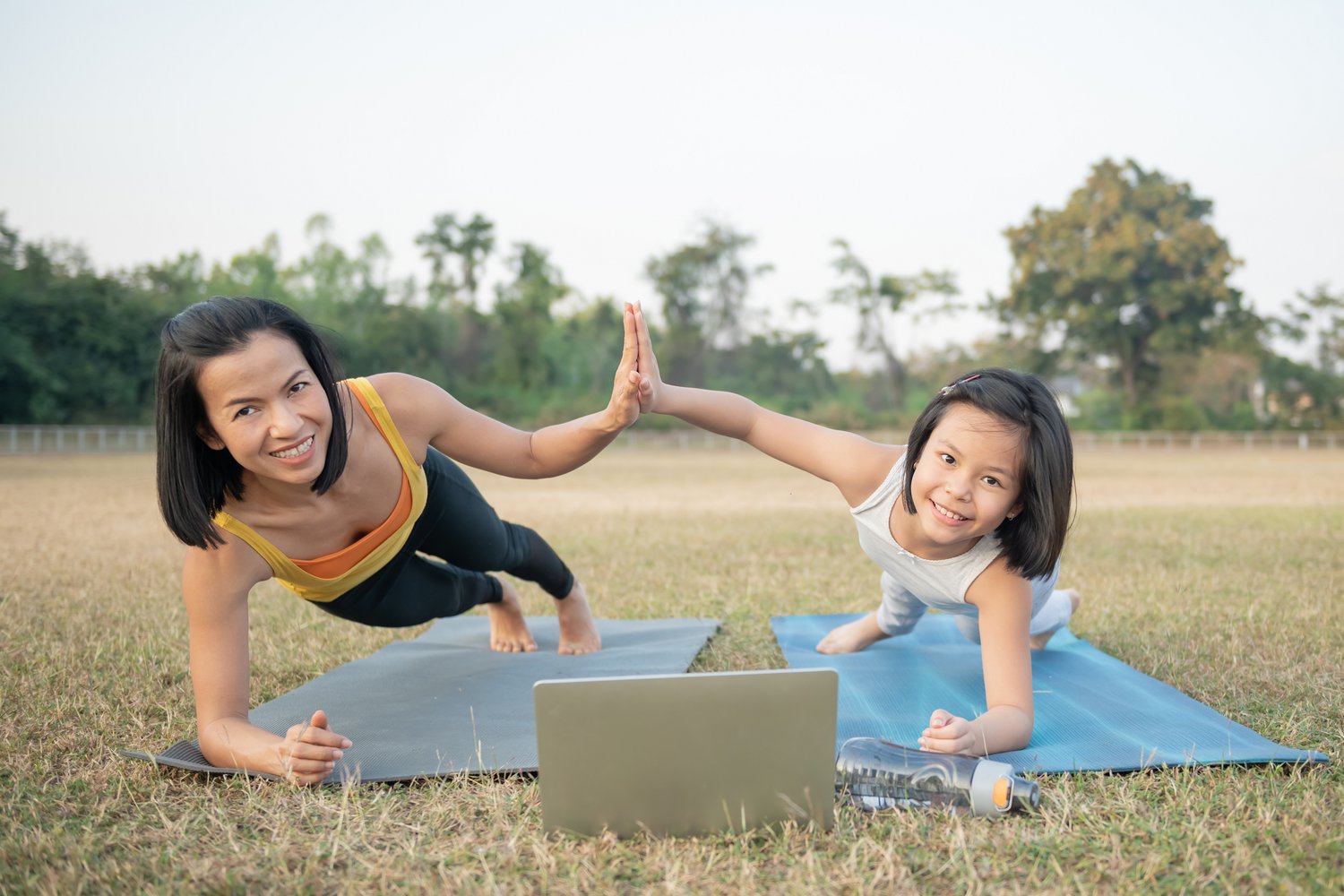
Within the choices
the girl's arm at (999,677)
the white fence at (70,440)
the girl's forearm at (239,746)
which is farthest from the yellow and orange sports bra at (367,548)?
the white fence at (70,440)

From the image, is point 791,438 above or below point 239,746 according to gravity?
above

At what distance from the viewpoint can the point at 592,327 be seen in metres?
45.1

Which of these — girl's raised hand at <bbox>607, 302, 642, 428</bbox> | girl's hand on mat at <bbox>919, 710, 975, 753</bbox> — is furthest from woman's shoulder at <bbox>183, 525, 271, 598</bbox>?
girl's hand on mat at <bbox>919, 710, 975, 753</bbox>

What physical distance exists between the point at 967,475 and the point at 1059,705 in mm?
912

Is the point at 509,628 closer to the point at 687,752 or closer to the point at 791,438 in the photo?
the point at 791,438

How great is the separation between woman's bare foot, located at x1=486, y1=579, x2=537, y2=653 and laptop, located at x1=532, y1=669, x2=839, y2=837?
201cm

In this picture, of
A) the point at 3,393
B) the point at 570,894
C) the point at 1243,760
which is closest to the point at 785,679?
the point at 570,894

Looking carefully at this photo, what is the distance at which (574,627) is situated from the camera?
3896 millimetres

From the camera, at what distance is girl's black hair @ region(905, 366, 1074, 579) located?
260 cm

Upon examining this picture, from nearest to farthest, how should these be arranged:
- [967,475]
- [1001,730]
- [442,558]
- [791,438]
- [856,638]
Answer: [1001,730] < [967,475] < [791,438] < [442,558] < [856,638]

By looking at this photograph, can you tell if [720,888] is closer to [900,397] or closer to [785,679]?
[785,679]

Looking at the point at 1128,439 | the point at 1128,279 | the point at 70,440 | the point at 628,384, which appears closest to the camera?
the point at 628,384

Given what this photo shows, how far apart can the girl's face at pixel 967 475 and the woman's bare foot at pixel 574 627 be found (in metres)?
1.62

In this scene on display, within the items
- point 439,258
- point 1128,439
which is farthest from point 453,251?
point 1128,439
